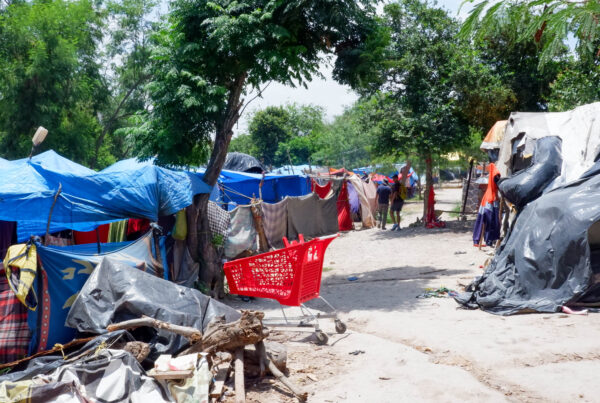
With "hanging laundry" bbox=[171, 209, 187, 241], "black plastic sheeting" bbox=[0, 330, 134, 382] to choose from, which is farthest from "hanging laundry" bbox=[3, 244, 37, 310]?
"hanging laundry" bbox=[171, 209, 187, 241]

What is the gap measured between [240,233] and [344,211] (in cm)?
924

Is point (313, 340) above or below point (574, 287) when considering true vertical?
below

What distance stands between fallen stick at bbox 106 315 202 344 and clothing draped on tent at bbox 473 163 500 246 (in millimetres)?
8260

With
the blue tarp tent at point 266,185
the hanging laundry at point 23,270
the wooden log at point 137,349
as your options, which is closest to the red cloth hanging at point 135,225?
the hanging laundry at point 23,270

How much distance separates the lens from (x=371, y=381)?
4.95 m

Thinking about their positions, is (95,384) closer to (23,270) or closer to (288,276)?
(23,270)

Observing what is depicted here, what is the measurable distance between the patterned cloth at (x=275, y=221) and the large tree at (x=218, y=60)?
17.9 ft

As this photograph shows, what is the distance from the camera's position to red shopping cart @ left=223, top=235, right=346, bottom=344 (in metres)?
6.24

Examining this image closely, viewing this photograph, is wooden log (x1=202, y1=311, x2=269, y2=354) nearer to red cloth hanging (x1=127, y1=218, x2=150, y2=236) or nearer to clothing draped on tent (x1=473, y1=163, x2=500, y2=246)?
red cloth hanging (x1=127, y1=218, x2=150, y2=236)

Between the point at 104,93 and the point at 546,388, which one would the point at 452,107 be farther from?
the point at 104,93

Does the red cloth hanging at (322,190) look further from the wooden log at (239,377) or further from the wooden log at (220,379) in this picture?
the wooden log at (239,377)

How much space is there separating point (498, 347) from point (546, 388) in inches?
43.6

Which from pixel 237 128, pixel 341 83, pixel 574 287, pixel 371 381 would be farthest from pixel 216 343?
pixel 341 83

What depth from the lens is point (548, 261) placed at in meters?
7.09
